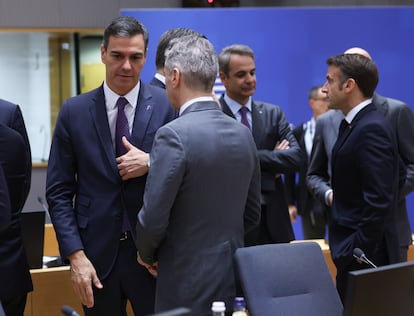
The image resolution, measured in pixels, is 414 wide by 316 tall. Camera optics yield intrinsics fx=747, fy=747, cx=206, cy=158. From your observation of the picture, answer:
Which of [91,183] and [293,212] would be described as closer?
[91,183]

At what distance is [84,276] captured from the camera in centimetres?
299

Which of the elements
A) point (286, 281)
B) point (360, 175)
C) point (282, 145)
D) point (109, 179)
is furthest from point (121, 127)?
point (282, 145)

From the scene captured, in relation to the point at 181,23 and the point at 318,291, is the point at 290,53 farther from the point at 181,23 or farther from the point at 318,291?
the point at 318,291

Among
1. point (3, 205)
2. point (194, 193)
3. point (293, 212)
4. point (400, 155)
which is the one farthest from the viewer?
point (293, 212)

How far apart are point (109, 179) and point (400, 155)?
2.04m

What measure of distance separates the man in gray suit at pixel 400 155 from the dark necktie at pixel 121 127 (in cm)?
157

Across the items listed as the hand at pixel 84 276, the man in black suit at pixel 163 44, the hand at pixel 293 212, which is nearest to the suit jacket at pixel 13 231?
the hand at pixel 84 276

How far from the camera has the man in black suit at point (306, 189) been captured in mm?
6672

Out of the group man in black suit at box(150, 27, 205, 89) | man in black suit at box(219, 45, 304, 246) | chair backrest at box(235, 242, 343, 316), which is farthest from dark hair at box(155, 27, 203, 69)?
chair backrest at box(235, 242, 343, 316)

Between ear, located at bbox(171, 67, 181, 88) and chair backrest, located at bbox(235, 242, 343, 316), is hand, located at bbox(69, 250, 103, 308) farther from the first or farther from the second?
ear, located at bbox(171, 67, 181, 88)

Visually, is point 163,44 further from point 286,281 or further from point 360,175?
point 286,281

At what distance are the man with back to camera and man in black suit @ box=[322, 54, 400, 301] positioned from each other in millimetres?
971

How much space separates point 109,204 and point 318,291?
0.92 meters

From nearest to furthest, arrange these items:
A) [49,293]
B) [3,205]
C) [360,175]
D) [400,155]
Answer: [3,205] < [360,175] < [49,293] < [400,155]
